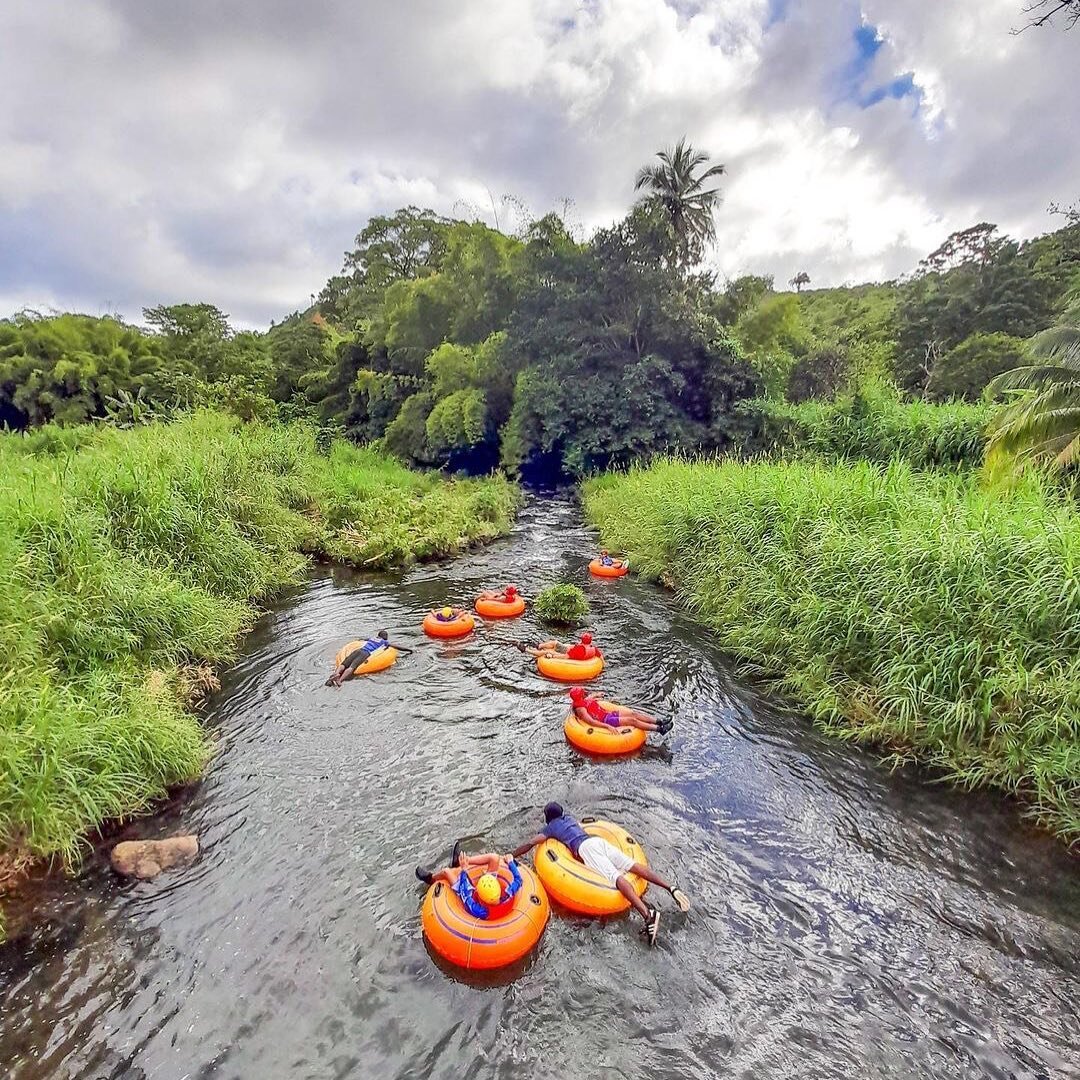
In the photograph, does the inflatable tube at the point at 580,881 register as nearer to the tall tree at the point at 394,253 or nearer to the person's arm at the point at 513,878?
the person's arm at the point at 513,878

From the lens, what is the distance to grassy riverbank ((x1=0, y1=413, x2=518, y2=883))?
4062 millimetres

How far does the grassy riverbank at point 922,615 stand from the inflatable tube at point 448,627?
347cm

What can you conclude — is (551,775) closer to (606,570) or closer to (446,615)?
(446,615)

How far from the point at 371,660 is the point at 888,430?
38.9 ft

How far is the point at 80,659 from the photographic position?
16.9 ft


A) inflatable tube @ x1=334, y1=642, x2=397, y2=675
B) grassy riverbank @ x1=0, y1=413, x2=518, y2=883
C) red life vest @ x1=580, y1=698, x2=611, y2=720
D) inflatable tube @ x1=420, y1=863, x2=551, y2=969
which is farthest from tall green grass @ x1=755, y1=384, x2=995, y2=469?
grassy riverbank @ x1=0, y1=413, x2=518, y2=883

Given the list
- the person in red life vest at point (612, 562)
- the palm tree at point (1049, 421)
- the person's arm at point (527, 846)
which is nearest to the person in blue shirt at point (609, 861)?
the person's arm at point (527, 846)

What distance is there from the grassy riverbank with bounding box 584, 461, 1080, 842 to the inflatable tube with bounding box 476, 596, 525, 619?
2.78m

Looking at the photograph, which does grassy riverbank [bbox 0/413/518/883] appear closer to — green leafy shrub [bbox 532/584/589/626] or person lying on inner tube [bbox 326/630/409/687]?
person lying on inner tube [bbox 326/630/409/687]

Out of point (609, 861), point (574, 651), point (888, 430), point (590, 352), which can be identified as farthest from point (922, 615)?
point (590, 352)

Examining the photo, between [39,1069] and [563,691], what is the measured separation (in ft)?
15.9

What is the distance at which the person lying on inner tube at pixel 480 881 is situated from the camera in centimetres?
344

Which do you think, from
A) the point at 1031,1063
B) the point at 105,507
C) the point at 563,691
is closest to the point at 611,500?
the point at 563,691

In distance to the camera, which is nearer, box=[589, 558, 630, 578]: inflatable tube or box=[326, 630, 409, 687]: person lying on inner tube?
box=[326, 630, 409, 687]: person lying on inner tube
